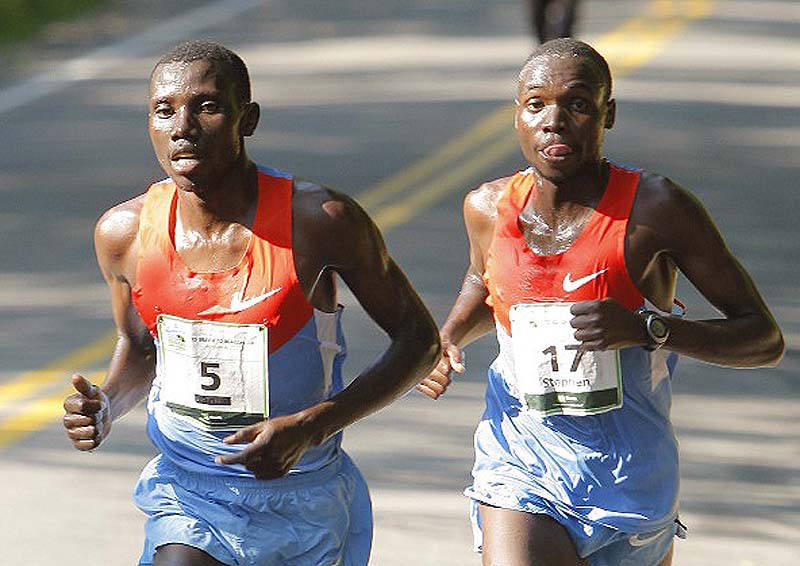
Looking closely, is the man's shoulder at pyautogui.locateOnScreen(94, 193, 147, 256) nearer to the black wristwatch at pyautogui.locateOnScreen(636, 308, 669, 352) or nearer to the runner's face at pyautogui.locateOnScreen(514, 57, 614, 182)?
the runner's face at pyautogui.locateOnScreen(514, 57, 614, 182)

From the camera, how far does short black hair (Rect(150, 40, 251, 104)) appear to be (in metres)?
4.59

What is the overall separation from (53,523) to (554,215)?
328 cm

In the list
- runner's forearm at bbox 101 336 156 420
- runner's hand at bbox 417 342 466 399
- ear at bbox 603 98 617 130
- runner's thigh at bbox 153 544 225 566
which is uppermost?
ear at bbox 603 98 617 130

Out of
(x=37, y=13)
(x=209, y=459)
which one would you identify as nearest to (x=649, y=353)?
(x=209, y=459)

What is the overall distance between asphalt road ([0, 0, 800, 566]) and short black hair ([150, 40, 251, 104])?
3002 millimetres

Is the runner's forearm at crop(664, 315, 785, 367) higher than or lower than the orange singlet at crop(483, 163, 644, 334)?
lower

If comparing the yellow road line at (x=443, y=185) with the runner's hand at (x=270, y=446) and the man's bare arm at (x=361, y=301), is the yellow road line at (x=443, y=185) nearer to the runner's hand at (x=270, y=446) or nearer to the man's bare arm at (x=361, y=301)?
the man's bare arm at (x=361, y=301)

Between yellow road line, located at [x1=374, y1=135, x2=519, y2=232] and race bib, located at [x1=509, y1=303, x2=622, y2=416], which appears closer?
race bib, located at [x1=509, y1=303, x2=622, y2=416]

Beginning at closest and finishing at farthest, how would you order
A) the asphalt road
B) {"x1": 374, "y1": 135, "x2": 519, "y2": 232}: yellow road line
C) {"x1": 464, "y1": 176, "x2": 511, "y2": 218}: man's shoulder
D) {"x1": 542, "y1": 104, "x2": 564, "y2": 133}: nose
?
{"x1": 542, "y1": 104, "x2": 564, "y2": 133}: nose < {"x1": 464, "y1": 176, "x2": 511, "y2": 218}: man's shoulder < the asphalt road < {"x1": 374, "y1": 135, "x2": 519, "y2": 232}: yellow road line

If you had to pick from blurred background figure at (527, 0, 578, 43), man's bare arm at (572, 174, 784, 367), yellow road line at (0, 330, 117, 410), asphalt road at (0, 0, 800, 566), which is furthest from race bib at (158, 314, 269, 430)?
blurred background figure at (527, 0, 578, 43)

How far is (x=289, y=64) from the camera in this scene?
70.1 feet

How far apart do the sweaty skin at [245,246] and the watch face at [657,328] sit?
18.4 inches

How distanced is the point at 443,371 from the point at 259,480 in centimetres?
75

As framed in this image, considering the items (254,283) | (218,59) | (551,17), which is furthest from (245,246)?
(551,17)
